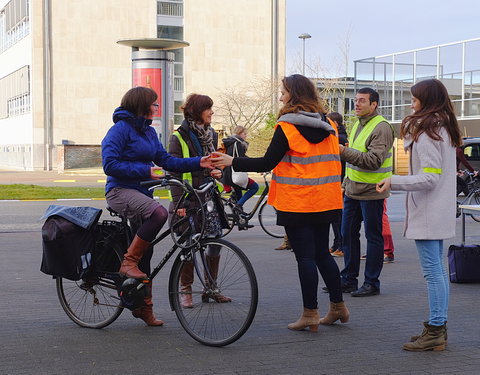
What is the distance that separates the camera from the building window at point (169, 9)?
4981 centimetres

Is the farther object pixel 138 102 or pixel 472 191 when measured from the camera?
pixel 472 191

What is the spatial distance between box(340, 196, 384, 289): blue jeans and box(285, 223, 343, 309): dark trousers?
62.0 inches

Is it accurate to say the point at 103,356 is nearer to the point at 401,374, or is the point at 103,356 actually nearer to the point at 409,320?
the point at 401,374

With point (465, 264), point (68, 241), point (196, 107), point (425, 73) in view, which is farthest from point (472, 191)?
point (425, 73)

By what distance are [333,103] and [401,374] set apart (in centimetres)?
3637

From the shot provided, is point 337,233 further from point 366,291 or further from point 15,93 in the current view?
point 15,93

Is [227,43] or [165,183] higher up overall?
[227,43]

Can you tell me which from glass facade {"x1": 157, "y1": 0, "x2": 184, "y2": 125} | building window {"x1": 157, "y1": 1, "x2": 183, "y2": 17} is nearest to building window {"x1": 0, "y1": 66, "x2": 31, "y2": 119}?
glass facade {"x1": 157, "y1": 0, "x2": 184, "y2": 125}

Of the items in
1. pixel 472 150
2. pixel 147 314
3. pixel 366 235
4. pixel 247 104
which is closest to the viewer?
pixel 147 314

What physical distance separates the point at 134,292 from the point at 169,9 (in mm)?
45653

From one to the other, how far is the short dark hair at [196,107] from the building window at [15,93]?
137 ft

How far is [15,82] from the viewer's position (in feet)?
165

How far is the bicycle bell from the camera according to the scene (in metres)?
6.15

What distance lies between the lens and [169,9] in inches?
1975
